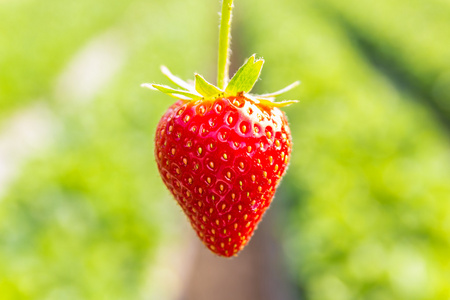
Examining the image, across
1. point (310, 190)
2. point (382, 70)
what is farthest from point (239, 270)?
point (382, 70)

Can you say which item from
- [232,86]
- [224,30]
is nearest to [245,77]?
[232,86]

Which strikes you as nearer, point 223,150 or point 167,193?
point 223,150

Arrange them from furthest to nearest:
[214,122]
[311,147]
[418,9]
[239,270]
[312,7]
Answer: [312,7] < [418,9] < [311,147] < [239,270] < [214,122]

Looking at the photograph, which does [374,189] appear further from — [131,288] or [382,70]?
[382,70]

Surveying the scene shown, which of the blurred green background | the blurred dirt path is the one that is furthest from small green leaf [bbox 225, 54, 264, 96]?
Answer: the blurred dirt path

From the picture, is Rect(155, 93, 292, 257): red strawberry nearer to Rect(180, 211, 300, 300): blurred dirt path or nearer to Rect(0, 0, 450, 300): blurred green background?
Rect(0, 0, 450, 300): blurred green background

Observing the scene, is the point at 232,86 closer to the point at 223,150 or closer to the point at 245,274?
the point at 223,150
